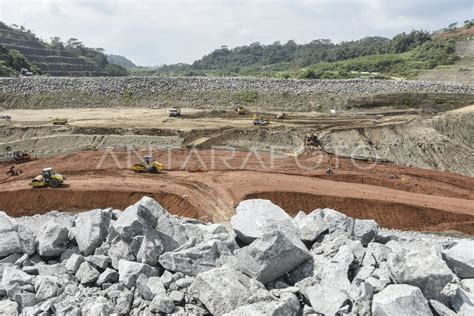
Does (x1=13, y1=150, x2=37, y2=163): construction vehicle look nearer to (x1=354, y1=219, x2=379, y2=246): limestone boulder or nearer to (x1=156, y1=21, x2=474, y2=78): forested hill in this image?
(x1=354, y1=219, x2=379, y2=246): limestone boulder

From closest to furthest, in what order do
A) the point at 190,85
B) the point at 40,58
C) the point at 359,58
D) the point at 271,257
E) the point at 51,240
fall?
the point at 271,257 → the point at 51,240 → the point at 190,85 → the point at 359,58 → the point at 40,58

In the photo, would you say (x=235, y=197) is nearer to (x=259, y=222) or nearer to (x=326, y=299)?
(x=259, y=222)

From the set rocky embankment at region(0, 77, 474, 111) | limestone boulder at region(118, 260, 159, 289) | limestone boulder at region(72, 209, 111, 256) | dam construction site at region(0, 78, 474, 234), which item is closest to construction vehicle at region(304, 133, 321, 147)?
dam construction site at region(0, 78, 474, 234)

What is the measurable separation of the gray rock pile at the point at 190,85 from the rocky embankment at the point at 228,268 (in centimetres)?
4252

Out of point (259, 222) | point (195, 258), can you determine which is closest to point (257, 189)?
point (259, 222)

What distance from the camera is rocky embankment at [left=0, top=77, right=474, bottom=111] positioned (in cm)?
4825

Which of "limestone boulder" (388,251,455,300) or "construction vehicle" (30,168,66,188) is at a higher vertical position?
"limestone boulder" (388,251,455,300)

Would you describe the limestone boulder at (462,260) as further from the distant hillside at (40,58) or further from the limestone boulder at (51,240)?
the distant hillside at (40,58)

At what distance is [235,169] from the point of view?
2852 centimetres

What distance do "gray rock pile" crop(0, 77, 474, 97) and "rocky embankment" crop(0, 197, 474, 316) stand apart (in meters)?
42.5

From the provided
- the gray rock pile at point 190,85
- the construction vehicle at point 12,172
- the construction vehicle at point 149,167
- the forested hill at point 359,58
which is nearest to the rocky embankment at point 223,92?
the gray rock pile at point 190,85

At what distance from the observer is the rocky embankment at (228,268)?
28.3 ft

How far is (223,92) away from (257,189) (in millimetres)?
31179

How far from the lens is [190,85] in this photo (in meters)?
55.6
